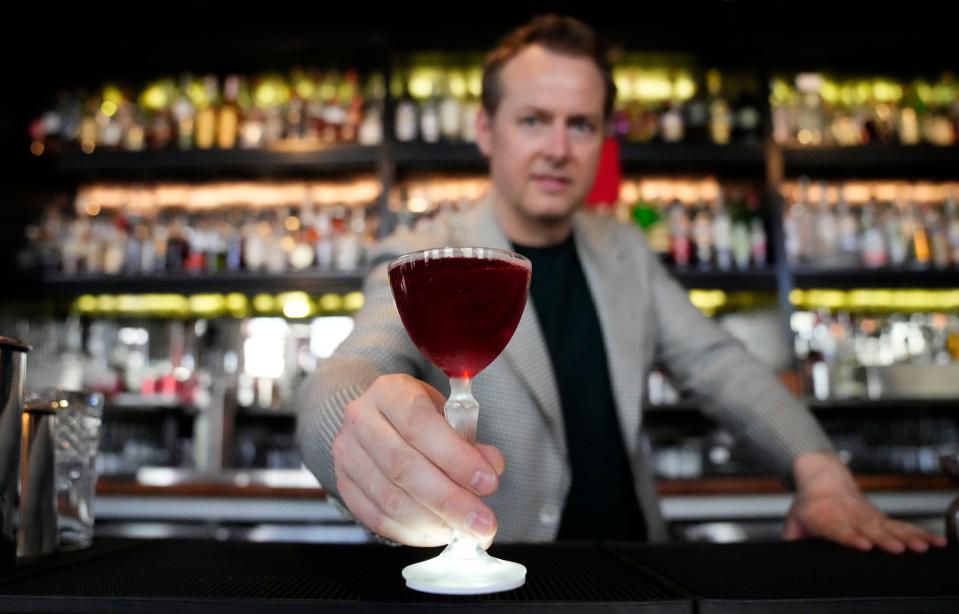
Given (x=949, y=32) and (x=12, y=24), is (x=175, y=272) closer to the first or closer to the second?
(x=12, y=24)

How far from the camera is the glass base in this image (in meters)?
0.54

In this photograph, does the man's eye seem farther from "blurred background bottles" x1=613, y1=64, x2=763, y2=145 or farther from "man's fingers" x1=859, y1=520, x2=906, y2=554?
"blurred background bottles" x1=613, y1=64, x2=763, y2=145

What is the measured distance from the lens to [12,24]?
321 centimetres

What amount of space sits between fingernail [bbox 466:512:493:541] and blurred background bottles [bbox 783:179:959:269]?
291cm

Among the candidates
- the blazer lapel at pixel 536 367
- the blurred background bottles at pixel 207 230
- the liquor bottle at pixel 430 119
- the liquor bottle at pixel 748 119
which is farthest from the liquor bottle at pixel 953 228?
the blazer lapel at pixel 536 367

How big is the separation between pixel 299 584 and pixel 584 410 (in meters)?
0.87

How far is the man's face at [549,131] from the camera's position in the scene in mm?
1339

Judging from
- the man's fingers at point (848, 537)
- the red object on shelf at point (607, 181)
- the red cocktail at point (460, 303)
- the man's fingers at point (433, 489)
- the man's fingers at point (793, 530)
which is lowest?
the man's fingers at point (793, 530)

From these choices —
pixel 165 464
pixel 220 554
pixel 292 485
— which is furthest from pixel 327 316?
pixel 220 554

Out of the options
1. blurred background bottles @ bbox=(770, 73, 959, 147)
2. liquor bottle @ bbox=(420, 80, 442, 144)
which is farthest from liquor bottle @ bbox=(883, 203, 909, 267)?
liquor bottle @ bbox=(420, 80, 442, 144)

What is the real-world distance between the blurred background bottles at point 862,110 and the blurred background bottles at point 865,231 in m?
0.24

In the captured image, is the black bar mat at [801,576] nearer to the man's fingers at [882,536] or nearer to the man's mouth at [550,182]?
the man's fingers at [882,536]

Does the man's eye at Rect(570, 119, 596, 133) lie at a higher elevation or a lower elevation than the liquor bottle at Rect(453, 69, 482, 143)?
lower

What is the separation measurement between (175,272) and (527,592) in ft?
9.42
